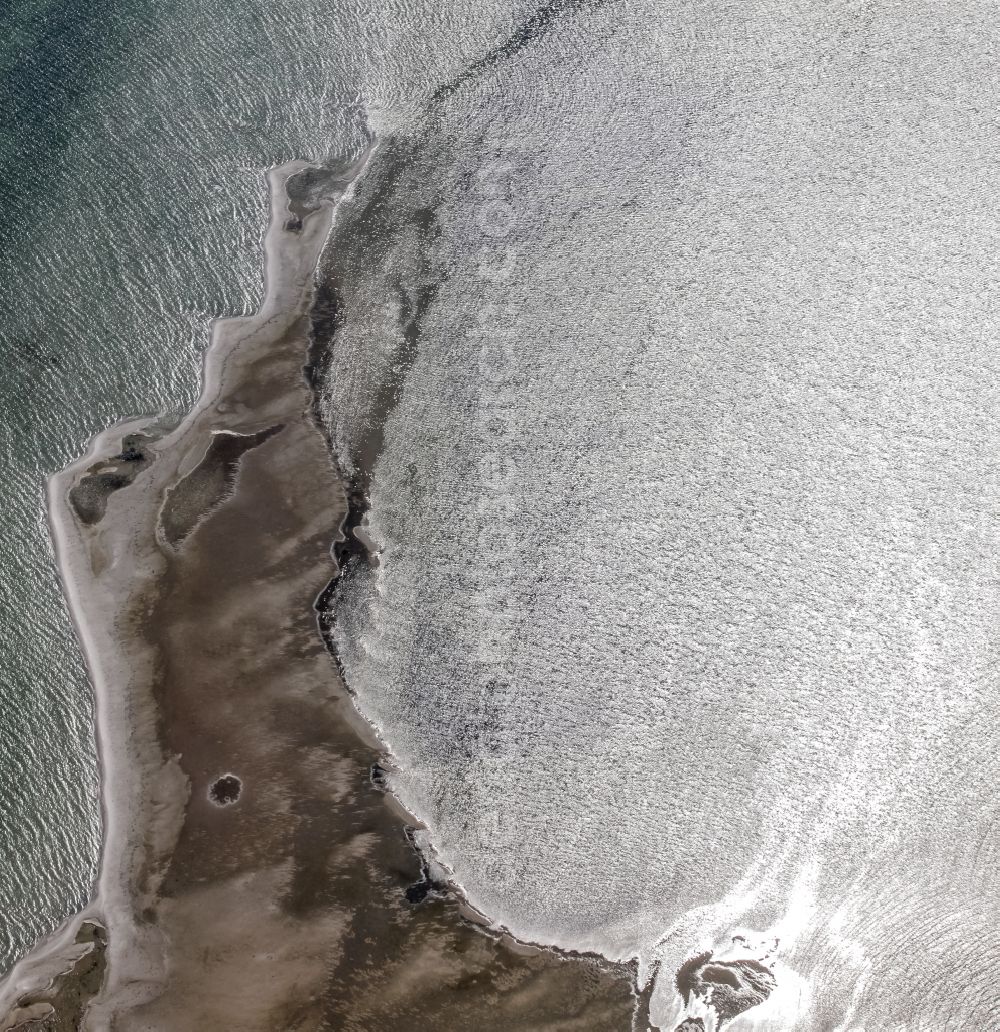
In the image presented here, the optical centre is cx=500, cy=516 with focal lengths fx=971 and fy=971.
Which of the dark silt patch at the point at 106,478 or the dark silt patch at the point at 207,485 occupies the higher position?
the dark silt patch at the point at 106,478

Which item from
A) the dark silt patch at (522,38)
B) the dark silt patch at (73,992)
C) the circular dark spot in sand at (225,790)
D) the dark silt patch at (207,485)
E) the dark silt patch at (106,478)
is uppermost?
the dark silt patch at (522,38)

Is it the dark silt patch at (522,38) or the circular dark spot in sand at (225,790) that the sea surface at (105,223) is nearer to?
the dark silt patch at (522,38)

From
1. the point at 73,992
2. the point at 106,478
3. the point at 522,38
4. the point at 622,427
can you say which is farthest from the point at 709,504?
the point at 522,38

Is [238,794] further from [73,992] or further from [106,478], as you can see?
[106,478]

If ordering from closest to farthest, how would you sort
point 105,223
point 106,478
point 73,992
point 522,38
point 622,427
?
point 73,992 → point 622,427 → point 106,478 → point 105,223 → point 522,38

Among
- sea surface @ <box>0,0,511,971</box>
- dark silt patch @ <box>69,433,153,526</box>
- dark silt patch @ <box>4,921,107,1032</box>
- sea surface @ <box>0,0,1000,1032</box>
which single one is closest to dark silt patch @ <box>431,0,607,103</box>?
sea surface @ <box>0,0,1000,1032</box>

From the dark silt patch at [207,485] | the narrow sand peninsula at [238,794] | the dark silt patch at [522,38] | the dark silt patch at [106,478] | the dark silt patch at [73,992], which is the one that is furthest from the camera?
the dark silt patch at [522,38]

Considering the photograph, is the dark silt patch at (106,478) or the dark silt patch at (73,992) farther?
the dark silt patch at (106,478)

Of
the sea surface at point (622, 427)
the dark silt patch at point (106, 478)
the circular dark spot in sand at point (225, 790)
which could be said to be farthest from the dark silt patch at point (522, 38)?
the circular dark spot in sand at point (225, 790)
